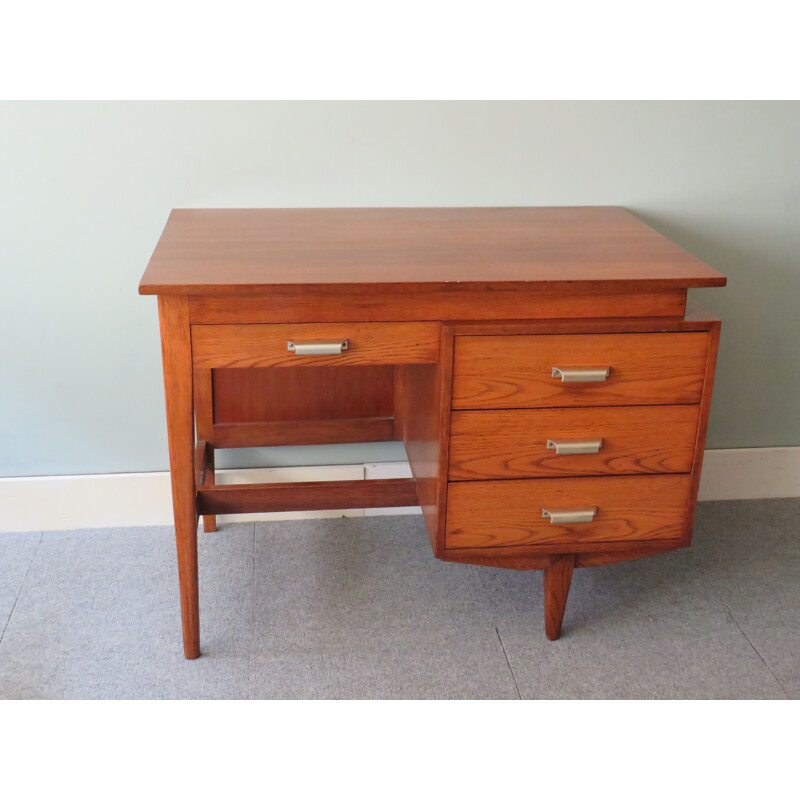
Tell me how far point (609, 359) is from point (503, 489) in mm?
316

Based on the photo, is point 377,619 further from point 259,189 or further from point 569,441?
point 259,189

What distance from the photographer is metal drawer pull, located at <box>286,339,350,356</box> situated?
1652mm

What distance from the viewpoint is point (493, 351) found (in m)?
1.68

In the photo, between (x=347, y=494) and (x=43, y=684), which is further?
(x=347, y=494)

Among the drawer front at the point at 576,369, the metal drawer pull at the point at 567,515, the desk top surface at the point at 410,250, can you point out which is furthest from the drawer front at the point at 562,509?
the desk top surface at the point at 410,250

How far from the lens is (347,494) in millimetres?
2057

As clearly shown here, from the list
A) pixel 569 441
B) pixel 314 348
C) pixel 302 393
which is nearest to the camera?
pixel 314 348

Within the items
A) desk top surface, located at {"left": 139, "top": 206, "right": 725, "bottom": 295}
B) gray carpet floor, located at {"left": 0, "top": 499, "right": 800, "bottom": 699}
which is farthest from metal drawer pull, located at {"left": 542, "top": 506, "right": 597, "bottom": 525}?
desk top surface, located at {"left": 139, "top": 206, "right": 725, "bottom": 295}

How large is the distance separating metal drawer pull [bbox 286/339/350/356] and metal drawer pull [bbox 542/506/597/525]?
52 cm

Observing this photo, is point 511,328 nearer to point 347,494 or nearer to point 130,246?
point 347,494

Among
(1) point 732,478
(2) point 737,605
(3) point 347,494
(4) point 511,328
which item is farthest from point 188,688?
(1) point 732,478

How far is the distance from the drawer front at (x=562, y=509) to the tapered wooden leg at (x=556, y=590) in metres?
0.06

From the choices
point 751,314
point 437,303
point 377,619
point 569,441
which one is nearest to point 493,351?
point 437,303

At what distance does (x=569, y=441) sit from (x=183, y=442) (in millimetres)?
718
